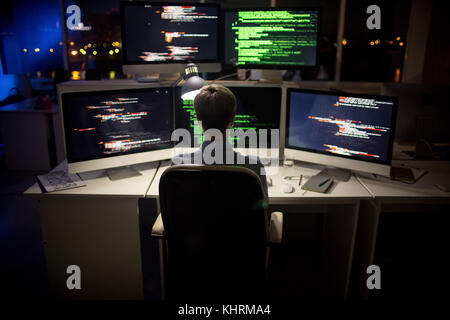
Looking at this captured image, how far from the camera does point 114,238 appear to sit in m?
2.26

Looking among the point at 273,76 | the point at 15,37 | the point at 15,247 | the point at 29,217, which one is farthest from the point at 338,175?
the point at 15,37

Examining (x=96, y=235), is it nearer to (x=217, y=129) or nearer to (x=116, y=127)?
(x=116, y=127)

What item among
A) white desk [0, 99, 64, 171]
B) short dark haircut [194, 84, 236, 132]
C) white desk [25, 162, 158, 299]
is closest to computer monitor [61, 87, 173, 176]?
white desk [25, 162, 158, 299]

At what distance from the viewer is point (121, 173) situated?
94.3 inches

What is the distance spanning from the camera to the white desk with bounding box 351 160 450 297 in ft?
6.94

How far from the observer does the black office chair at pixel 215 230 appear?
144 cm

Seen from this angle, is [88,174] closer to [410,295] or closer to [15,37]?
[410,295]

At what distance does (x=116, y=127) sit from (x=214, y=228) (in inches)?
41.8

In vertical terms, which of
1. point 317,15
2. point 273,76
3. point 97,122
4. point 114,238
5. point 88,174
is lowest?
point 114,238

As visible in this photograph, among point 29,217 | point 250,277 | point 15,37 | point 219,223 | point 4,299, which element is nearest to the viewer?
point 219,223

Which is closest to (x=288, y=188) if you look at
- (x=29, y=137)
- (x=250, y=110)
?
(x=250, y=110)

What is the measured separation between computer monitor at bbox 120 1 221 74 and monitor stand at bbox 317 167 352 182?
3.51 feet

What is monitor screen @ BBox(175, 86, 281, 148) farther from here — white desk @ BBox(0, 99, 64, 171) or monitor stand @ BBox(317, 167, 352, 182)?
white desk @ BBox(0, 99, 64, 171)

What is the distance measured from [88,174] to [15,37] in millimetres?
7122
